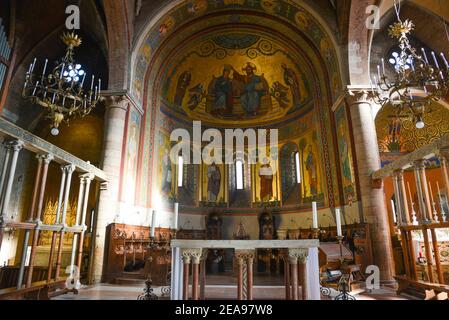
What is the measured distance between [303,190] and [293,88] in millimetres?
5670

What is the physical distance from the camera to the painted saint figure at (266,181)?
1620 centimetres

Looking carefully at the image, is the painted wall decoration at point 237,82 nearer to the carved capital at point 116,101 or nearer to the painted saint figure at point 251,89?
the painted saint figure at point 251,89

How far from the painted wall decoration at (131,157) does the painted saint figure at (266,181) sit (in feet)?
24.6

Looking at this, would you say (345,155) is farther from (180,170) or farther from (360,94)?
(180,170)

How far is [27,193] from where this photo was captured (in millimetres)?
14172

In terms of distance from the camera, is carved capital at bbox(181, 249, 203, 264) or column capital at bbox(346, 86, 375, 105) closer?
carved capital at bbox(181, 249, 203, 264)

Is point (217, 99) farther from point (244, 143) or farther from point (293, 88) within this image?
point (293, 88)

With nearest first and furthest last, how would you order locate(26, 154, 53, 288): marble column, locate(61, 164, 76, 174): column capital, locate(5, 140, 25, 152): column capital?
1. locate(5, 140, 25, 152): column capital
2. locate(26, 154, 53, 288): marble column
3. locate(61, 164, 76, 174): column capital

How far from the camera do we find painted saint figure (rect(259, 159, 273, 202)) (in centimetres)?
1620

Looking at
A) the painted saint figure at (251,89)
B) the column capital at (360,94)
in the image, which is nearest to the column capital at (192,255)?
the column capital at (360,94)

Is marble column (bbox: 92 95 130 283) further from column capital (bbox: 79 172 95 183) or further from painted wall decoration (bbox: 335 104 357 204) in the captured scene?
painted wall decoration (bbox: 335 104 357 204)

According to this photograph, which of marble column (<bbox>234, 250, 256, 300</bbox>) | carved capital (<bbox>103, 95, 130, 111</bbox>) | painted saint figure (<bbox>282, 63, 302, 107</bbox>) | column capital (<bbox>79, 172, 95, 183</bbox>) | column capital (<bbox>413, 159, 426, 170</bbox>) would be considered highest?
painted saint figure (<bbox>282, 63, 302, 107</bbox>)

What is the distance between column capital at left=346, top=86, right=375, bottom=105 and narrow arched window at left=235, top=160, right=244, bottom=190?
782 centimetres

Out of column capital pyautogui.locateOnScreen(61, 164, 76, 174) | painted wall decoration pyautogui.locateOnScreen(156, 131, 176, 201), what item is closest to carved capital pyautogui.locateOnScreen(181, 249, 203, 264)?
column capital pyautogui.locateOnScreen(61, 164, 76, 174)
